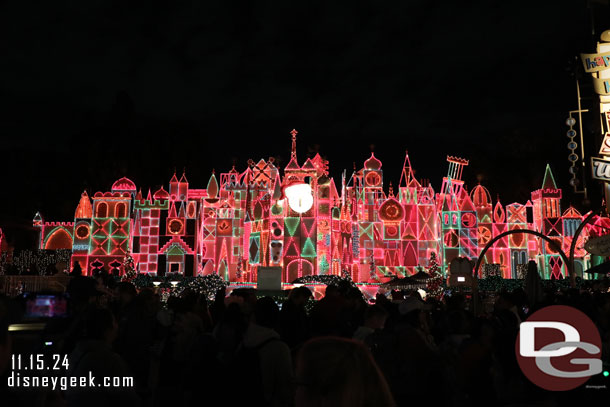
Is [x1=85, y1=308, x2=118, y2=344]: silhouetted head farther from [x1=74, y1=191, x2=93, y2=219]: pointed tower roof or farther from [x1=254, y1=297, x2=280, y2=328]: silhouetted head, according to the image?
[x1=74, y1=191, x2=93, y2=219]: pointed tower roof

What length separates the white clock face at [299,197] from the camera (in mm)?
36969

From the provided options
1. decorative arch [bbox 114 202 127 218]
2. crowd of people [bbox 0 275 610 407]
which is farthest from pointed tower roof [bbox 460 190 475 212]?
crowd of people [bbox 0 275 610 407]

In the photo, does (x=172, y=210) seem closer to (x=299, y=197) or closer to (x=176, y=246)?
(x=176, y=246)

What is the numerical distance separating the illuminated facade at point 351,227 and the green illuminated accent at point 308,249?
10.8 feet

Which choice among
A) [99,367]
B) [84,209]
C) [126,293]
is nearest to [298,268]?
[84,209]

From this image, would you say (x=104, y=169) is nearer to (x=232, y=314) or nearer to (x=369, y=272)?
(x=369, y=272)

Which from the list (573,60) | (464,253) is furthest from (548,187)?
(573,60)

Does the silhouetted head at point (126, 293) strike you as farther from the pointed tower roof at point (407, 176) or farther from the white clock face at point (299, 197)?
the pointed tower roof at point (407, 176)

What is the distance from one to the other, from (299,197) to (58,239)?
23.9 m

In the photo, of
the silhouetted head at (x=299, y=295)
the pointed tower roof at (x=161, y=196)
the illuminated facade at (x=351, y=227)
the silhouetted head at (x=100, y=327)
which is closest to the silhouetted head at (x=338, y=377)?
the silhouetted head at (x=100, y=327)

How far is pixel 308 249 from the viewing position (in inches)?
1462

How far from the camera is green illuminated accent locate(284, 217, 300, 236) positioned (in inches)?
1470

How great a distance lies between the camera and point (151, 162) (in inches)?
2655

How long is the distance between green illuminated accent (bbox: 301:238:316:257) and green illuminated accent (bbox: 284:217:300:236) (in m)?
1.09
